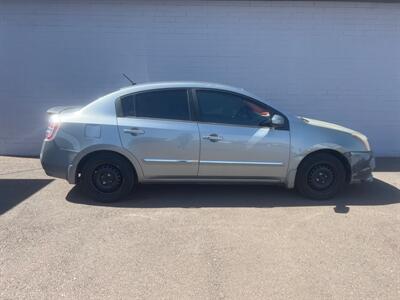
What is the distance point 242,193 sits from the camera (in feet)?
22.3

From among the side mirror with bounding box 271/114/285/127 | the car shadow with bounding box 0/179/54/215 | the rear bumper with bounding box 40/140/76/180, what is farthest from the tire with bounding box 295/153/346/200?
the car shadow with bounding box 0/179/54/215

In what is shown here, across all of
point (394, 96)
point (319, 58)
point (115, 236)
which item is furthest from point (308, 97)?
point (115, 236)

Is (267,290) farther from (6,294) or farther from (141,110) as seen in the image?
(141,110)

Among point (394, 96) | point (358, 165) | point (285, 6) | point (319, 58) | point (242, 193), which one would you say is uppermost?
point (285, 6)

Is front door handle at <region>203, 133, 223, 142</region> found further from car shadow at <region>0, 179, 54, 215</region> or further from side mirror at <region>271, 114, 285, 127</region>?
car shadow at <region>0, 179, 54, 215</region>

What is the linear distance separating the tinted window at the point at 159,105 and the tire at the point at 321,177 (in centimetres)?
175

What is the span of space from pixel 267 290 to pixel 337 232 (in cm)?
165

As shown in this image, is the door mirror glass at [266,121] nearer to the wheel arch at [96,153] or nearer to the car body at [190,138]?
the car body at [190,138]

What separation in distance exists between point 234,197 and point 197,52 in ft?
12.0

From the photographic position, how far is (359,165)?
21.3ft

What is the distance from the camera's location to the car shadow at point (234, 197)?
6.26m

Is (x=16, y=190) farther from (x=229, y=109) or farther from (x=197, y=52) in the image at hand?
(x=197, y=52)

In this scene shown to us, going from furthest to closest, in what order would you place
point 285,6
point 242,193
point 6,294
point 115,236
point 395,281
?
point 285,6 → point 242,193 → point 115,236 → point 395,281 → point 6,294

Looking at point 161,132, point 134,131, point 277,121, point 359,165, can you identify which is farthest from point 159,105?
point 359,165
